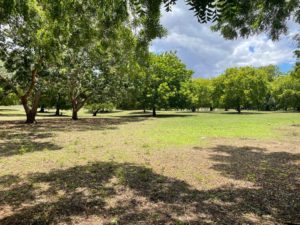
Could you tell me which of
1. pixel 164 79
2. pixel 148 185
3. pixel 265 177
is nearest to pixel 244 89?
pixel 164 79

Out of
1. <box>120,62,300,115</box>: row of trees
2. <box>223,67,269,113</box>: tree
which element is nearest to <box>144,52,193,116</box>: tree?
<box>120,62,300,115</box>: row of trees

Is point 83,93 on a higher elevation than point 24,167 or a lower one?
higher

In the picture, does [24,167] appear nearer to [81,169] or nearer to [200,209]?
[81,169]

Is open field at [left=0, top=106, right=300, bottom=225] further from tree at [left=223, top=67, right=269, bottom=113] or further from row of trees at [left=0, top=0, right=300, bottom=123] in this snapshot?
tree at [left=223, top=67, right=269, bottom=113]

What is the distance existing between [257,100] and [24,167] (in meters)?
51.3

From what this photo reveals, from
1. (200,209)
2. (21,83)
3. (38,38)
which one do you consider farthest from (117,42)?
(21,83)

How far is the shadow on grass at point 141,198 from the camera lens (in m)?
4.63

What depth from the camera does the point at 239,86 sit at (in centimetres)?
5300

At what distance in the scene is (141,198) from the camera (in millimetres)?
5562

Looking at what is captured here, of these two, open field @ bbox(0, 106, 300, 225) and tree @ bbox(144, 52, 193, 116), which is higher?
tree @ bbox(144, 52, 193, 116)

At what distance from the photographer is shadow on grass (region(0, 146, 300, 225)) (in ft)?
15.2

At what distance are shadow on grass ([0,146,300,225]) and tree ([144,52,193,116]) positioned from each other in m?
27.8

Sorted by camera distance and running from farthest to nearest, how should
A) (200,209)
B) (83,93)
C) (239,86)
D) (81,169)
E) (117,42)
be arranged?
(239,86)
(83,93)
(81,169)
(117,42)
(200,209)

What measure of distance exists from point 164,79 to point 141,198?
3257cm
